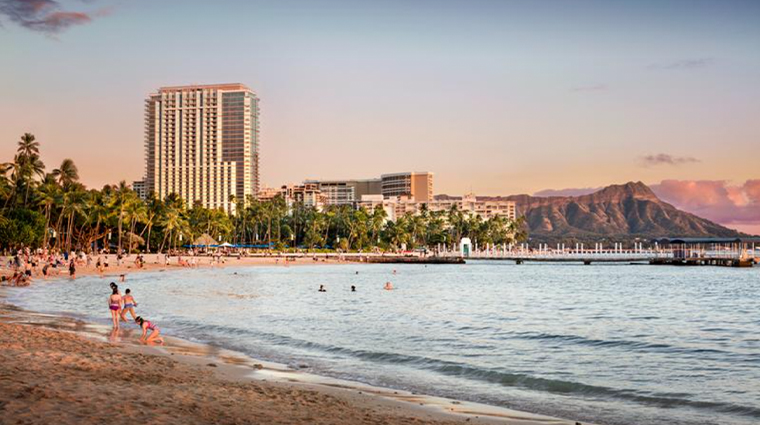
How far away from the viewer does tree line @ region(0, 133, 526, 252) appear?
9450 cm

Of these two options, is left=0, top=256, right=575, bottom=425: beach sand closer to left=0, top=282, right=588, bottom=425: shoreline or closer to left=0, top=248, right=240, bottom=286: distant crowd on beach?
left=0, top=282, right=588, bottom=425: shoreline

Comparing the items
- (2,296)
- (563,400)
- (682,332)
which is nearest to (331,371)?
(563,400)

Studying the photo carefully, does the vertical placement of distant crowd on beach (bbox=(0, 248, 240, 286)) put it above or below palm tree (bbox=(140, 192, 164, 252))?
below

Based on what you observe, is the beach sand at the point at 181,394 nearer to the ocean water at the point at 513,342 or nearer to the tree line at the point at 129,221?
the ocean water at the point at 513,342

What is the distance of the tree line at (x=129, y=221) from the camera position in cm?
9450

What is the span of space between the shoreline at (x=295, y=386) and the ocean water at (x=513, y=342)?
96 cm

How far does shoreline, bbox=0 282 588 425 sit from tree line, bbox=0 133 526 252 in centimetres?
7096

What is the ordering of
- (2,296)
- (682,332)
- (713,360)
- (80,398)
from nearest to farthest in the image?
(80,398) < (713,360) < (682,332) < (2,296)

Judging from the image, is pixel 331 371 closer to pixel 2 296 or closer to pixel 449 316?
pixel 449 316

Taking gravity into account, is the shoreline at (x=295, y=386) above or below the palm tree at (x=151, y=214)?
below

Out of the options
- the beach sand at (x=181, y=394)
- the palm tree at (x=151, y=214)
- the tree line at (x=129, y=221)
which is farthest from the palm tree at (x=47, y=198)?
the beach sand at (x=181, y=394)

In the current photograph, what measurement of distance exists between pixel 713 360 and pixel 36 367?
17851mm

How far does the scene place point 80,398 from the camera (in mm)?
10945

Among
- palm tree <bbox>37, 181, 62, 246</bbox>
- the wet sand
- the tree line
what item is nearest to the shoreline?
the wet sand
